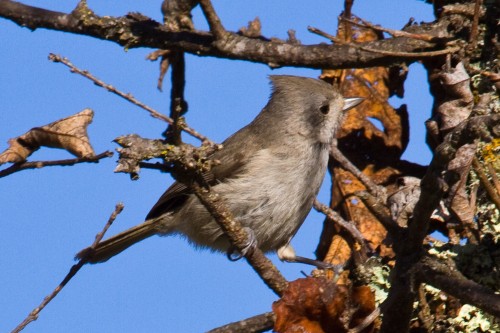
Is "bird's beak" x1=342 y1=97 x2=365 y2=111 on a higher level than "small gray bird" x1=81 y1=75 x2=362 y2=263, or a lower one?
higher

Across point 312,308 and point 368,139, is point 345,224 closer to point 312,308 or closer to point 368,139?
point 368,139

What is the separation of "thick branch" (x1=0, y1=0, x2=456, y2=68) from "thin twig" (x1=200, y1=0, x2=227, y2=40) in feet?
0.14

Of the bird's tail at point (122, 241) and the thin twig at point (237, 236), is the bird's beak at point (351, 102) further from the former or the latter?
the thin twig at point (237, 236)

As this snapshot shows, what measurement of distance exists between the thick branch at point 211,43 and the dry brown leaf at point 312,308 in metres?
1.65

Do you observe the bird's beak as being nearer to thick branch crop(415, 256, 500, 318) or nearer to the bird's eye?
the bird's eye

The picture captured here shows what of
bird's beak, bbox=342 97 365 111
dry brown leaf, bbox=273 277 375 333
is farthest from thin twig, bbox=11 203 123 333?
bird's beak, bbox=342 97 365 111

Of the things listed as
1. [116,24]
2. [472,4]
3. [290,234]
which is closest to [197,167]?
[116,24]

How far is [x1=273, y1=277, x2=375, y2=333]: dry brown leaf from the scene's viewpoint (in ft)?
11.1

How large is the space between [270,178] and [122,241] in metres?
1.22

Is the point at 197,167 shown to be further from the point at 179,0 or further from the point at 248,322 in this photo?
the point at 179,0

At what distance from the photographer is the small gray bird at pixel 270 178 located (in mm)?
4996

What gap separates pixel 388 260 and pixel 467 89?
105 cm

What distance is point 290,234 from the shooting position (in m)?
5.29

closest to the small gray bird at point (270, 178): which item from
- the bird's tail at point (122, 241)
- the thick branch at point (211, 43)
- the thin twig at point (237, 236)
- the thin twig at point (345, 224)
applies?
the bird's tail at point (122, 241)
